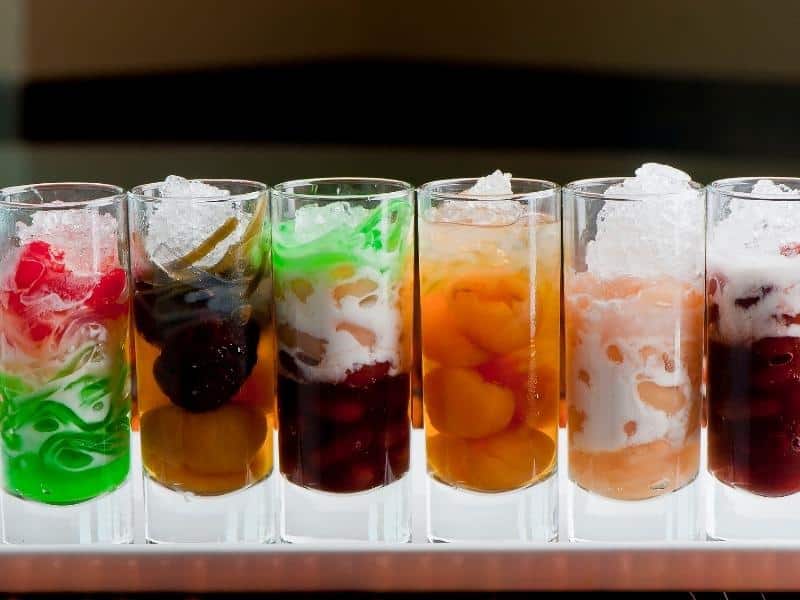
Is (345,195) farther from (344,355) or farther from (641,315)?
(641,315)

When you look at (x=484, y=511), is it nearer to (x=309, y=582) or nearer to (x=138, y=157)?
(x=309, y=582)

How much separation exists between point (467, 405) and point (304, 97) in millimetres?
2463

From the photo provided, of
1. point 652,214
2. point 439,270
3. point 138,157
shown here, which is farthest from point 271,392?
point 138,157

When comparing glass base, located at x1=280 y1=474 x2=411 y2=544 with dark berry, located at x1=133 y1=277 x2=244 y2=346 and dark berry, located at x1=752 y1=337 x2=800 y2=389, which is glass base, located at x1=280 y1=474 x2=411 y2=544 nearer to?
dark berry, located at x1=133 y1=277 x2=244 y2=346

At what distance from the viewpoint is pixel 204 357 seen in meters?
1.18

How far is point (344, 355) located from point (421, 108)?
2434mm

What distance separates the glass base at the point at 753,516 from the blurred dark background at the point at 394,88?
7.50 feet

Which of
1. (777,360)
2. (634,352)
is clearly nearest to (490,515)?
(634,352)

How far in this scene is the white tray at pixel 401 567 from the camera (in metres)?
1.18

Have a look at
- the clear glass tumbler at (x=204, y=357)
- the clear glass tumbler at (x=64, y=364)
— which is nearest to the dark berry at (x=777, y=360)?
the clear glass tumbler at (x=204, y=357)

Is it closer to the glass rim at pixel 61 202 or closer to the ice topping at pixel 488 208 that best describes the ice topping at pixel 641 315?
the ice topping at pixel 488 208

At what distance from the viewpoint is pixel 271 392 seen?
4.06 ft

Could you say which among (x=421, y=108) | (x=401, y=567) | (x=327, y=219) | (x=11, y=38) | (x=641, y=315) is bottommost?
(x=401, y=567)

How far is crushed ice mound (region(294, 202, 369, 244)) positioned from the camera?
1.17 metres
